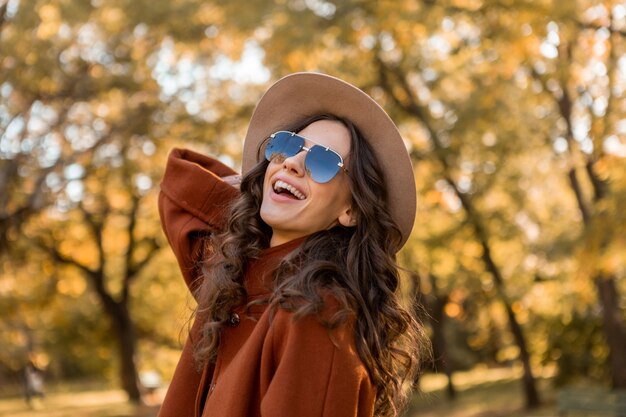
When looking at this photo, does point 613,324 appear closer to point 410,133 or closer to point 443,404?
point 410,133

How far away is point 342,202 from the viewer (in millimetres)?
2527

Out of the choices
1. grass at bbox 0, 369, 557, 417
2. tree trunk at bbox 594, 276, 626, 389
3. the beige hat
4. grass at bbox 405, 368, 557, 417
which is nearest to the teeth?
the beige hat

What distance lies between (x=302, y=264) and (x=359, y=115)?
46 cm

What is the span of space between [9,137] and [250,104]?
5027mm

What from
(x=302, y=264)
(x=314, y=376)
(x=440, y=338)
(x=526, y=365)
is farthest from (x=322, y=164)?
(x=440, y=338)

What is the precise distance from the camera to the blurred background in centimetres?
995

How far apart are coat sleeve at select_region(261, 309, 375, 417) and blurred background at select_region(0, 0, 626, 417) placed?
6.64 meters

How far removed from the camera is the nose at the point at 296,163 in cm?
250

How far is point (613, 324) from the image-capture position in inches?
634

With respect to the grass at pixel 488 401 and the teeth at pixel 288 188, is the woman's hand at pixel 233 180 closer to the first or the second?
the teeth at pixel 288 188

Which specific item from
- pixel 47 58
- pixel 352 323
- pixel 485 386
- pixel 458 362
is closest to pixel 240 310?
pixel 352 323

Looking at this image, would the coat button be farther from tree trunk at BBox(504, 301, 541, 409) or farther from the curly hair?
tree trunk at BBox(504, 301, 541, 409)

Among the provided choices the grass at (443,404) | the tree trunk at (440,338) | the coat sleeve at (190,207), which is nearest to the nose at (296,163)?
the coat sleeve at (190,207)

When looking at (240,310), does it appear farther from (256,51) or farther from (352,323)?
(256,51)
